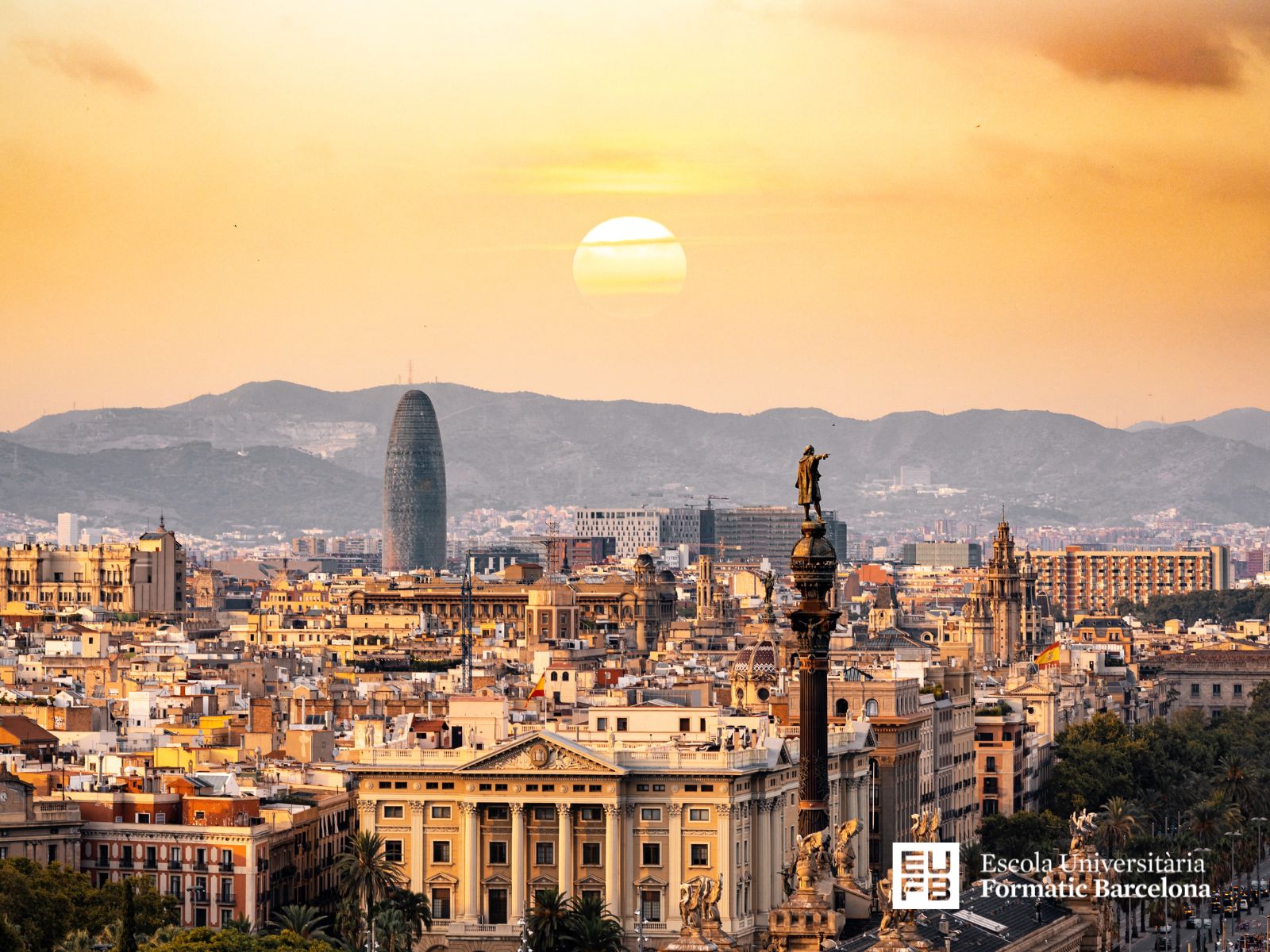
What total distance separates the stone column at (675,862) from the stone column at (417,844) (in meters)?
6.57

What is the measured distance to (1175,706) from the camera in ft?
645

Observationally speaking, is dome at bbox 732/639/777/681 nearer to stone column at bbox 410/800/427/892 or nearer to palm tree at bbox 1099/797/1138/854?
palm tree at bbox 1099/797/1138/854

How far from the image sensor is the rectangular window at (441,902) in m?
92.0

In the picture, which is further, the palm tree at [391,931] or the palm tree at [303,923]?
the palm tree at [391,931]

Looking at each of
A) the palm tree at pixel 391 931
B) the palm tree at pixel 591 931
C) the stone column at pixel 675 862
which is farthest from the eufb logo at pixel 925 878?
the stone column at pixel 675 862

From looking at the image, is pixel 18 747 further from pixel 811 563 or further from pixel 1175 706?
pixel 1175 706

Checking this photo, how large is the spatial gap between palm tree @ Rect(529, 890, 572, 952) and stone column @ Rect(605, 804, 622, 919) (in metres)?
4.36

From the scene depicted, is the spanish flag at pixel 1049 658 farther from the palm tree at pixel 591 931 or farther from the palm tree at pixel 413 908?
the palm tree at pixel 591 931

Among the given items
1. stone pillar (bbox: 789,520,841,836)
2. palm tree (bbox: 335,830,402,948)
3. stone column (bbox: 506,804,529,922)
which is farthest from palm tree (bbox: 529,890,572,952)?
stone pillar (bbox: 789,520,841,836)

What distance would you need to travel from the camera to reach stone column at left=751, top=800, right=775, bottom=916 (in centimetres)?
9250

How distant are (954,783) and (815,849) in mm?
61563

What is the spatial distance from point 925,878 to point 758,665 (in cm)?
6838

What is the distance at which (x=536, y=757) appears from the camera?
305 ft

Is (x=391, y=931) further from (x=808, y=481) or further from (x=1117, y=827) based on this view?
(x=1117, y=827)
